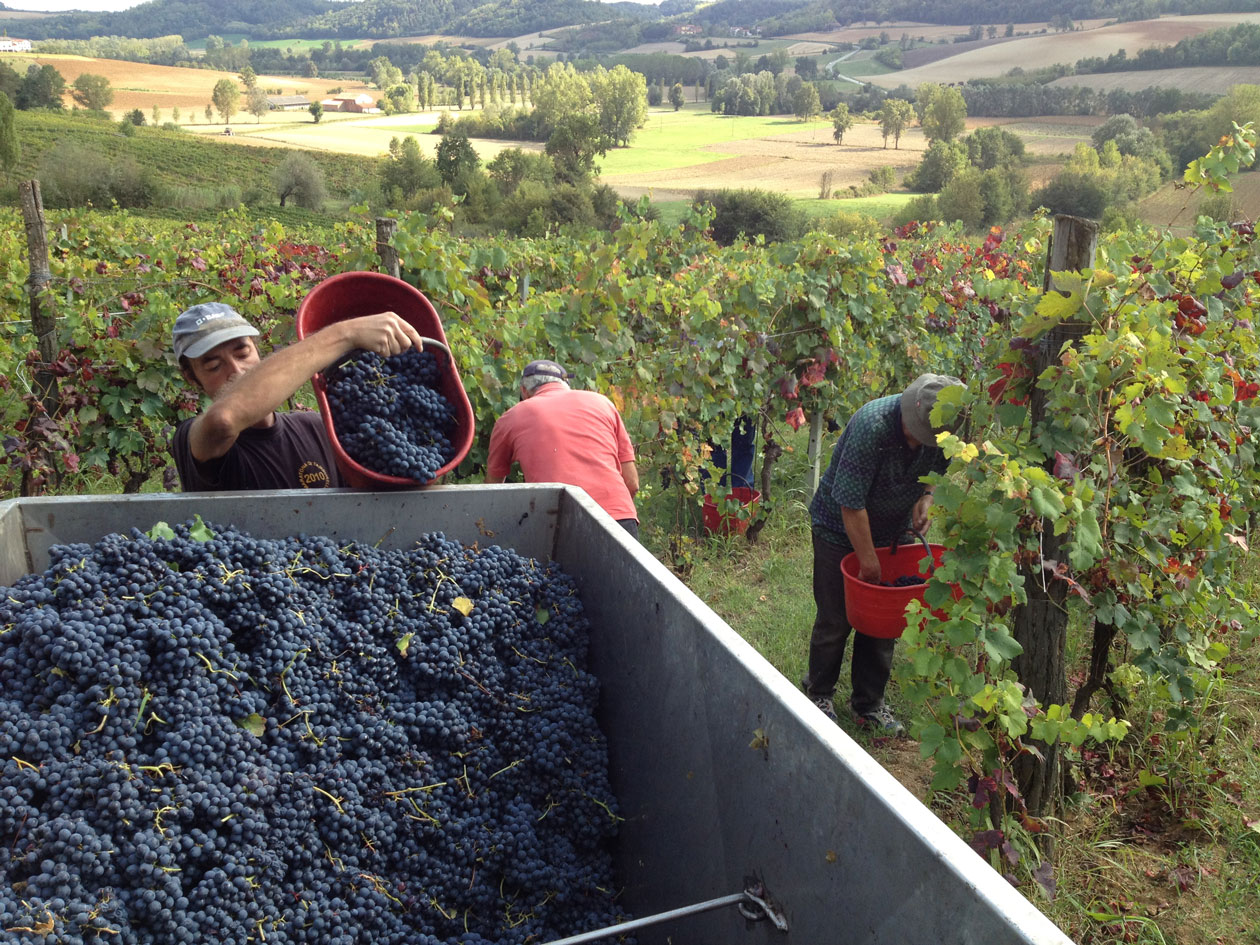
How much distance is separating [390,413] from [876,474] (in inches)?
80.1

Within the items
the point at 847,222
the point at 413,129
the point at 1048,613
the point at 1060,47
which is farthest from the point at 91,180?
the point at 1060,47

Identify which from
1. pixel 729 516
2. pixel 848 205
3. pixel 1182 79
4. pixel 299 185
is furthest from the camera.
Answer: pixel 1182 79

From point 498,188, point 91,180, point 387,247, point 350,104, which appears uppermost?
point 350,104

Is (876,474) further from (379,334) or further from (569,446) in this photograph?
(379,334)

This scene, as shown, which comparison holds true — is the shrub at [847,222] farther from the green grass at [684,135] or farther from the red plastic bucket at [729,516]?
the red plastic bucket at [729,516]

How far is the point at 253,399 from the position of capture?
1908 mm

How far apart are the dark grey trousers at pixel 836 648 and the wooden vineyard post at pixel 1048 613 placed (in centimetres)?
89

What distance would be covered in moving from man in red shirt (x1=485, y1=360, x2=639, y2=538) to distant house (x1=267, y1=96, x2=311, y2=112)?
101m

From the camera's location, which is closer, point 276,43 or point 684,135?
point 684,135

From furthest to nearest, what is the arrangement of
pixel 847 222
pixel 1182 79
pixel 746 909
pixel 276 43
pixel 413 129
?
pixel 276 43
pixel 413 129
pixel 1182 79
pixel 847 222
pixel 746 909

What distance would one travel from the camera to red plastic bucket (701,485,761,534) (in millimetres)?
5832

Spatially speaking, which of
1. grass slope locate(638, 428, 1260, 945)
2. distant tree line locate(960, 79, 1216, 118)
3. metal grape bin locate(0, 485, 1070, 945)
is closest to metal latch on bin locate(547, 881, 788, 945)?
metal grape bin locate(0, 485, 1070, 945)

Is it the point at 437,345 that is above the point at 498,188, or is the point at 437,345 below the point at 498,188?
below

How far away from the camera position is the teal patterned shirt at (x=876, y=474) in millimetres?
3312
